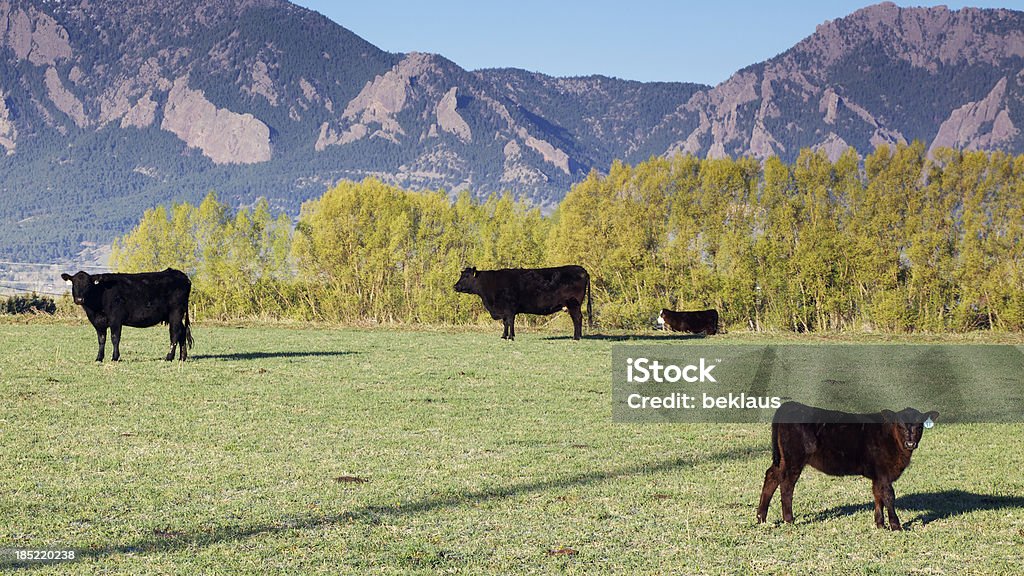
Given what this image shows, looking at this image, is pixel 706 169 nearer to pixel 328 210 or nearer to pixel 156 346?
pixel 328 210

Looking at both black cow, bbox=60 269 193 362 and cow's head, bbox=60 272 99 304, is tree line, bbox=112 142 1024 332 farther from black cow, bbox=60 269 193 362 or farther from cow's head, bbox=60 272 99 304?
cow's head, bbox=60 272 99 304

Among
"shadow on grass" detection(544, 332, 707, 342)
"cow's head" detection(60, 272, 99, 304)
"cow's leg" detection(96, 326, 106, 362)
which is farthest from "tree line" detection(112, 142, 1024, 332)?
"cow's head" detection(60, 272, 99, 304)

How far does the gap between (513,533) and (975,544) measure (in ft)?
9.57

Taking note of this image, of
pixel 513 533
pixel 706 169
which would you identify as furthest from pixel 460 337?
pixel 513 533

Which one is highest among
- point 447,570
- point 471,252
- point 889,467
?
point 471,252

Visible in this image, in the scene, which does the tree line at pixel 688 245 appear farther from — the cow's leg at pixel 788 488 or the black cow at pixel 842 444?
the black cow at pixel 842 444

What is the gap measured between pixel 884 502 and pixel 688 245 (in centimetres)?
2560

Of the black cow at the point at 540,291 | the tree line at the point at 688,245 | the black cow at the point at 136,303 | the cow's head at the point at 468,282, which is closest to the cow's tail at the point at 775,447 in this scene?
the black cow at the point at 136,303

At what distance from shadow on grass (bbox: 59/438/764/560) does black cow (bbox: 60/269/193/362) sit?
1076cm

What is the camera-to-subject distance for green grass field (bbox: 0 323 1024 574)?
21.8 feet

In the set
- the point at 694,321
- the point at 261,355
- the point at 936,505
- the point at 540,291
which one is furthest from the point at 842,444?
the point at 694,321

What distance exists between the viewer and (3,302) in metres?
32.5

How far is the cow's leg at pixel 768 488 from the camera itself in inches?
286

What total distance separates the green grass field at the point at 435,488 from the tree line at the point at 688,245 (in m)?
17.7
